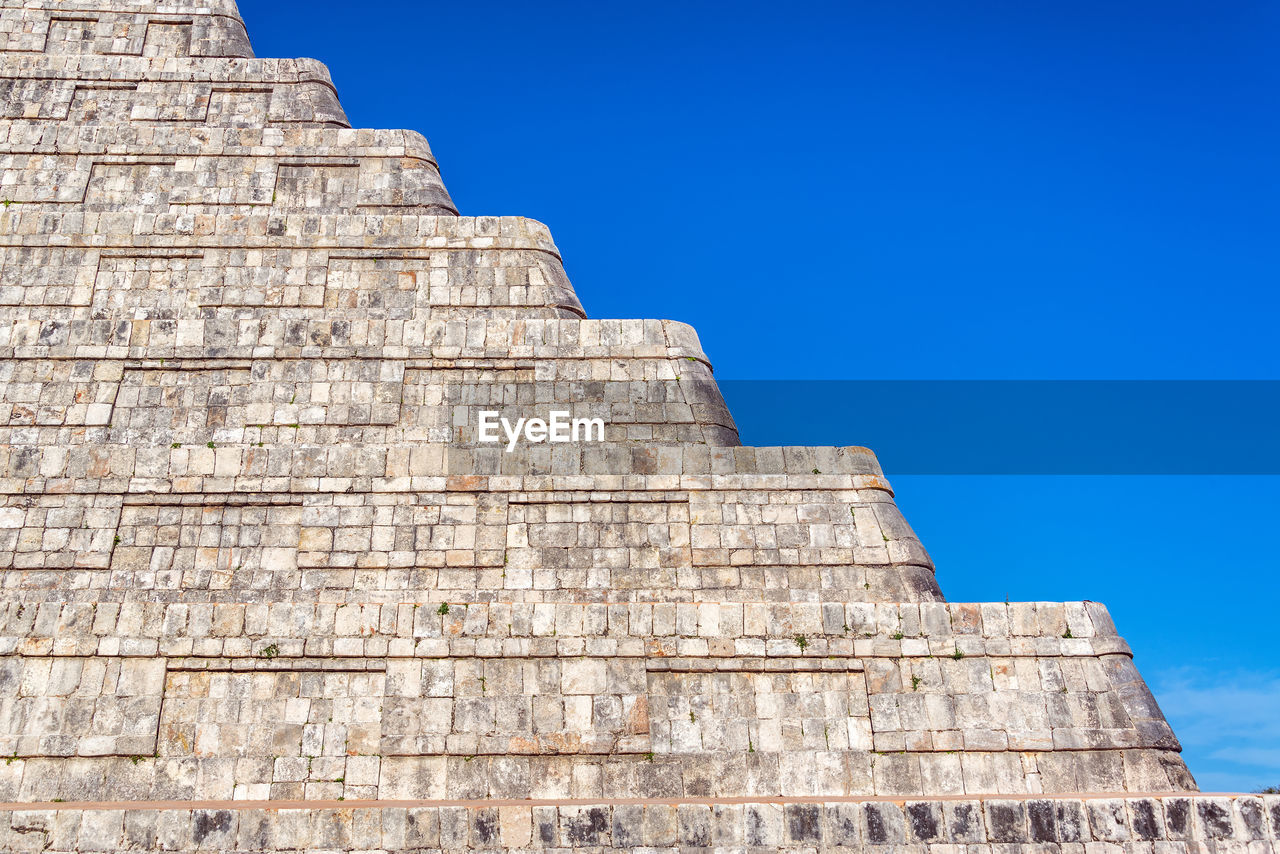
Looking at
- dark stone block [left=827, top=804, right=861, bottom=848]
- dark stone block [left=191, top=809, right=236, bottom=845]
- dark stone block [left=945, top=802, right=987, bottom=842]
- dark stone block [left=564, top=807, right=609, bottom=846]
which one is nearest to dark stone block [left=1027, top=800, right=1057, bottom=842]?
dark stone block [left=945, top=802, right=987, bottom=842]

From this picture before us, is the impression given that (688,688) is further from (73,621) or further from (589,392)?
(73,621)

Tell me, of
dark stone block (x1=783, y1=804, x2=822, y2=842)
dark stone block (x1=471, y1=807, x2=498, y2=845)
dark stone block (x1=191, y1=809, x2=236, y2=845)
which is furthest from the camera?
dark stone block (x1=783, y1=804, x2=822, y2=842)

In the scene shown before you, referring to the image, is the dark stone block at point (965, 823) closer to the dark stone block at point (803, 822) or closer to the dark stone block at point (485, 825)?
the dark stone block at point (803, 822)

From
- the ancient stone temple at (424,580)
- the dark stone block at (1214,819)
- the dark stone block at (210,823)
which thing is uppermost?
the ancient stone temple at (424,580)

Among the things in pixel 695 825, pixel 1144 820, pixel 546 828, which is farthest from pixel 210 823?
pixel 1144 820

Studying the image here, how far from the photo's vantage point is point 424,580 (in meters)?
12.7

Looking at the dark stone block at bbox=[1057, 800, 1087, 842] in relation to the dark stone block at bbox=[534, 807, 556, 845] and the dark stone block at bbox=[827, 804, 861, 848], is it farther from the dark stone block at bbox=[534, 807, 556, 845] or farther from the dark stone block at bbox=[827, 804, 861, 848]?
the dark stone block at bbox=[534, 807, 556, 845]

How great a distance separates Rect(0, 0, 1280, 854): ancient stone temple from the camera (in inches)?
441

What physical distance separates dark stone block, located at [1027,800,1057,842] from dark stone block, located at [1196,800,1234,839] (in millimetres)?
1471

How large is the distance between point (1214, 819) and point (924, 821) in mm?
2914

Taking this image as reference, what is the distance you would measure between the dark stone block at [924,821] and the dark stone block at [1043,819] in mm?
921

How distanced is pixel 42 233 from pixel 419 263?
5.30 meters

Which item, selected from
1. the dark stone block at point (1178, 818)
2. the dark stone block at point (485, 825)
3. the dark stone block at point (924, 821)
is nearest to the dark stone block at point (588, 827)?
the dark stone block at point (485, 825)

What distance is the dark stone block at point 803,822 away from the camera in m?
10.9
